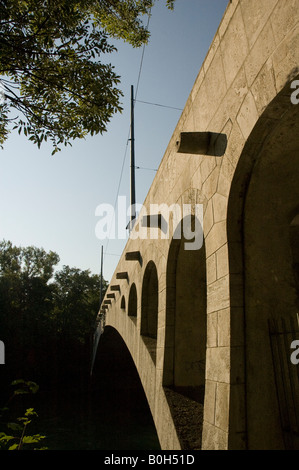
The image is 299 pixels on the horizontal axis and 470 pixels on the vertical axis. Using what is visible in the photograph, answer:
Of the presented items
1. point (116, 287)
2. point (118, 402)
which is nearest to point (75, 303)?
point (118, 402)

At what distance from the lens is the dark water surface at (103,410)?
653 inches

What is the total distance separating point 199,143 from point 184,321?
2490 mm

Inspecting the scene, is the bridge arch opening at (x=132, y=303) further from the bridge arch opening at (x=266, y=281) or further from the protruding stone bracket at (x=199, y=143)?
the bridge arch opening at (x=266, y=281)

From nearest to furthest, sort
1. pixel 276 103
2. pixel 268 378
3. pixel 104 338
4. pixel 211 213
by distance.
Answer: pixel 276 103 < pixel 268 378 < pixel 211 213 < pixel 104 338

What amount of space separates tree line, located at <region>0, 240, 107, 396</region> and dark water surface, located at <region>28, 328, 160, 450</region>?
2427 mm

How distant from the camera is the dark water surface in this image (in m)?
16.6

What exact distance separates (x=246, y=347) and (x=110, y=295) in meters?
12.1

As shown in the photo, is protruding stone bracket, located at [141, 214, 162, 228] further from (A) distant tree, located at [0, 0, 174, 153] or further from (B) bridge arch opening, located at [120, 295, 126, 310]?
(B) bridge arch opening, located at [120, 295, 126, 310]

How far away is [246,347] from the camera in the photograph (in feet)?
8.43

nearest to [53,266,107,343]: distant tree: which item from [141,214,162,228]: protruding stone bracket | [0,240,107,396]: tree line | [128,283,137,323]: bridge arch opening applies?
[0,240,107,396]: tree line

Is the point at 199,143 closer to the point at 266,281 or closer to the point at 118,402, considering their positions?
the point at 266,281

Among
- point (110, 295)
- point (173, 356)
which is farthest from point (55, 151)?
point (110, 295)

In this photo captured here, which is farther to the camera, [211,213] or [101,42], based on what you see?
[101,42]

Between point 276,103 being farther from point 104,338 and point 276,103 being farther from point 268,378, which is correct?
point 104,338
